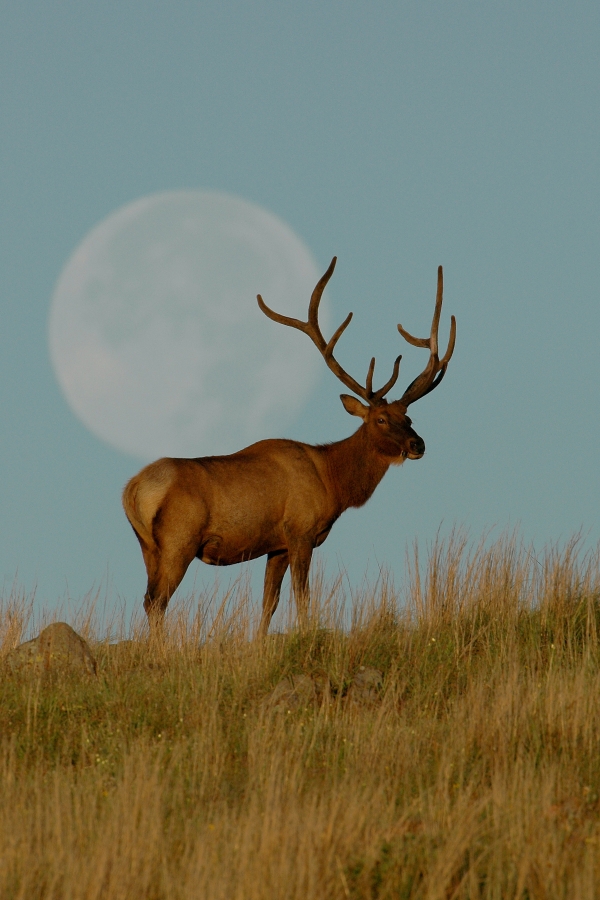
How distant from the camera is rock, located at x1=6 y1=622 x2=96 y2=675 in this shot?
880cm

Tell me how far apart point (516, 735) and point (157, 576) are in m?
5.32

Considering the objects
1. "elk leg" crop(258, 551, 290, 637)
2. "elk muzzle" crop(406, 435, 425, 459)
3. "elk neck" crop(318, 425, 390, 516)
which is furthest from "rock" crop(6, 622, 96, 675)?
"elk muzzle" crop(406, 435, 425, 459)

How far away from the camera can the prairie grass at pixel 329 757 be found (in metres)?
4.59

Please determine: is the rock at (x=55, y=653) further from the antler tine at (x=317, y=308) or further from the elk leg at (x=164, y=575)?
the antler tine at (x=317, y=308)

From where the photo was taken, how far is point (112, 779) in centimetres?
597

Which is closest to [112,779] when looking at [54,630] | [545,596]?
[54,630]

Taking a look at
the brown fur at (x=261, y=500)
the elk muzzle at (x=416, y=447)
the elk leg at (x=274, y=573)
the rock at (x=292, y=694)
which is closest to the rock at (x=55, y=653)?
the brown fur at (x=261, y=500)

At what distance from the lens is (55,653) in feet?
29.3

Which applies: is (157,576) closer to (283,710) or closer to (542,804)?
(283,710)

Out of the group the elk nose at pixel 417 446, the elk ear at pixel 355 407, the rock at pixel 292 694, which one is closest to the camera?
the rock at pixel 292 694

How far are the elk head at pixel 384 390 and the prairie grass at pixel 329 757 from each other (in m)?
2.20

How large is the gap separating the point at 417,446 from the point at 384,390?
2.31 ft

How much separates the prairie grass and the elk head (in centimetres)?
220

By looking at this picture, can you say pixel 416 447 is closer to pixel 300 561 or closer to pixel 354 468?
pixel 354 468
